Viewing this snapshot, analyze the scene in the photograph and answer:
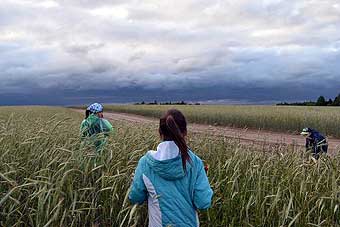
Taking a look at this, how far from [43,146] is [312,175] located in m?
2.84

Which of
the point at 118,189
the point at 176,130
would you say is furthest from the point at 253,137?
the point at 176,130

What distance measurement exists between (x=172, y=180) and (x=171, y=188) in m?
0.05

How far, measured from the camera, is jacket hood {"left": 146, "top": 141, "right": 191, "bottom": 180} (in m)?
2.71

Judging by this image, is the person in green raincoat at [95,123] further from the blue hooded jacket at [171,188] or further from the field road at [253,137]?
the blue hooded jacket at [171,188]

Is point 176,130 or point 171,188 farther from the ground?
point 176,130

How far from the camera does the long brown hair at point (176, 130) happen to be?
8.97ft

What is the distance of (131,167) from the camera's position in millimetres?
3865

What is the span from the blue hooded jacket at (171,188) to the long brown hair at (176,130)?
0.04m

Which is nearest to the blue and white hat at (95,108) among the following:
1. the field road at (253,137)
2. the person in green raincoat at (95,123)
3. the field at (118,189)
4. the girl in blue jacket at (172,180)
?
the person in green raincoat at (95,123)

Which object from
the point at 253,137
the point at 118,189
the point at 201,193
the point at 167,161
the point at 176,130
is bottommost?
the point at 253,137

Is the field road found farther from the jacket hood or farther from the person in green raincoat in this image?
the jacket hood

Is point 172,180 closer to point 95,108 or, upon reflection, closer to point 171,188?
point 171,188

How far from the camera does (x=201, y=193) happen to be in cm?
279

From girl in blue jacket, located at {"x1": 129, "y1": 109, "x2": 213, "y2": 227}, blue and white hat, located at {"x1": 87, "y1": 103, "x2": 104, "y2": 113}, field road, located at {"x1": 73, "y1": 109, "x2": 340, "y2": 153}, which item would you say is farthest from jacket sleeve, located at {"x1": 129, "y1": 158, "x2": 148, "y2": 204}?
blue and white hat, located at {"x1": 87, "y1": 103, "x2": 104, "y2": 113}
